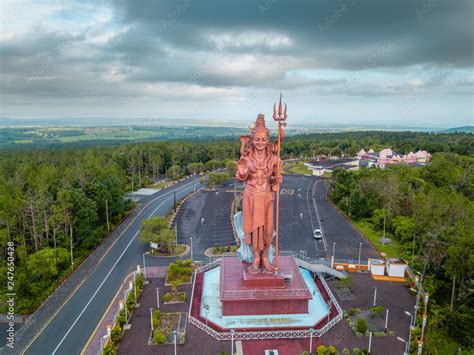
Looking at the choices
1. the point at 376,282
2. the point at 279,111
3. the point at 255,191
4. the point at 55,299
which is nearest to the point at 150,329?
the point at 55,299

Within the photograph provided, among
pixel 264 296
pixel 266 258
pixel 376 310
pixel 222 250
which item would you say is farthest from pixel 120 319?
pixel 376 310

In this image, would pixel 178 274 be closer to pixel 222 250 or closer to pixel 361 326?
pixel 222 250

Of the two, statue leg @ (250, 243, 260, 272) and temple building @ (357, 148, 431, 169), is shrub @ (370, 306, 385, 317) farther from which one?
temple building @ (357, 148, 431, 169)

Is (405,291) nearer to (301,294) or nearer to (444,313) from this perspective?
(444,313)

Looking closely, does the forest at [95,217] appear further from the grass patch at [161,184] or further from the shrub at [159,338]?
the grass patch at [161,184]

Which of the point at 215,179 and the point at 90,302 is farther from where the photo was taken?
the point at 215,179

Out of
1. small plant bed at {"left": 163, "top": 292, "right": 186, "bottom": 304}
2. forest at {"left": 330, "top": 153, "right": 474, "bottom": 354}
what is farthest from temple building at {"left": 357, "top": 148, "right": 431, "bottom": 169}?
small plant bed at {"left": 163, "top": 292, "right": 186, "bottom": 304}
